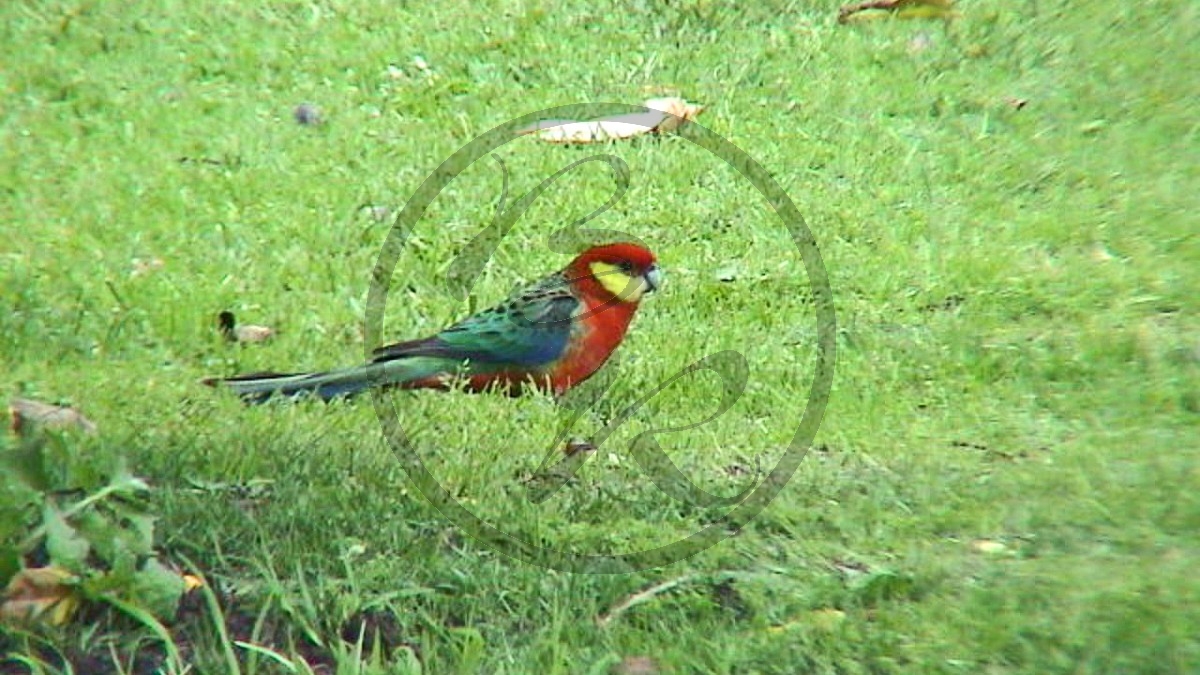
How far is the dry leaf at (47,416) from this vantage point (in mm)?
4440

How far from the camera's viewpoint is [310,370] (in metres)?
5.11

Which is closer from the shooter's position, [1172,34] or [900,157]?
[900,157]

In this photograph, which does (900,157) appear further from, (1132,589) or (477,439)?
(1132,589)

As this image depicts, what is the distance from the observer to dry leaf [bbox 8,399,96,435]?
4440 millimetres

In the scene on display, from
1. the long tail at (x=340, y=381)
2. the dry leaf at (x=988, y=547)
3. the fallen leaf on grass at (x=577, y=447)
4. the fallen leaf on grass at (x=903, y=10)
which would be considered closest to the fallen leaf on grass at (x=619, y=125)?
the fallen leaf on grass at (x=903, y=10)

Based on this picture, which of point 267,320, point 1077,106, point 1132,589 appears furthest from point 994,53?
point 1132,589

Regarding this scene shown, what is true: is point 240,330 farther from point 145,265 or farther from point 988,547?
point 988,547

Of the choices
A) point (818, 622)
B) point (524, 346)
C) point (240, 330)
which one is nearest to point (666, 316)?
point (524, 346)

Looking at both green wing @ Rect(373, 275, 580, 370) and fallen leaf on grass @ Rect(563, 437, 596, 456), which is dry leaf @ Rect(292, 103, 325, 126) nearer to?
green wing @ Rect(373, 275, 580, 370)

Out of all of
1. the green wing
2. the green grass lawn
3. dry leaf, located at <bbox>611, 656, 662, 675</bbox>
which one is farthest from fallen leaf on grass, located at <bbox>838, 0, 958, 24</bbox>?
dry leaf, located at <bbox>611, 656, 662, 675</bbox>

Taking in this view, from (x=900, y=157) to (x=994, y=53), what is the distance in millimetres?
950

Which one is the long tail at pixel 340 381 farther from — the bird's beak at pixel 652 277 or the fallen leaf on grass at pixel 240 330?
the bird's beak at pixel 652 277

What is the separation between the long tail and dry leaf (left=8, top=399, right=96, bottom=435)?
1.48 feet

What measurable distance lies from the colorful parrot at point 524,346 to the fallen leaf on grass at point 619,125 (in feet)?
5.11
